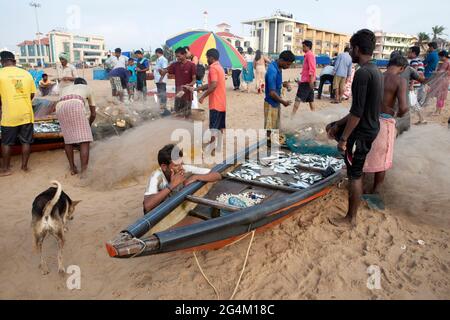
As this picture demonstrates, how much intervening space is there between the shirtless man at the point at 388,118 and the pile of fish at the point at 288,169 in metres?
0.65

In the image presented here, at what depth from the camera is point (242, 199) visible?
4027 millimetres

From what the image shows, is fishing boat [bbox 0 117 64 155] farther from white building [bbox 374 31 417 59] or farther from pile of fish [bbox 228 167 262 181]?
white building [bbox 374 31 417 59]

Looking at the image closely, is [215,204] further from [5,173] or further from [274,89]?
[5,173]

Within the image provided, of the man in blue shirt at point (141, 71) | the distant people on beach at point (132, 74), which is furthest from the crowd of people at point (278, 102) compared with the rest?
the distant people on beach at point (132, 74)

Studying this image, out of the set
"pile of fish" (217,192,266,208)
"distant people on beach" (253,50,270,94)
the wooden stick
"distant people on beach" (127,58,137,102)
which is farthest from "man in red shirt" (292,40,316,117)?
"distant people on beach" (127,58,137,102)

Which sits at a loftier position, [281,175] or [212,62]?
[212,62]

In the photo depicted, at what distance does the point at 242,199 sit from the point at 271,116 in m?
2.88

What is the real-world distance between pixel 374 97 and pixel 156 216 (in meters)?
2.70

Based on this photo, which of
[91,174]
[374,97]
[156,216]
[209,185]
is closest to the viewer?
[156,216]

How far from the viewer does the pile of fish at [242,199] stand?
3860 millimetres

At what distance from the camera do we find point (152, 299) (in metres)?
3.11

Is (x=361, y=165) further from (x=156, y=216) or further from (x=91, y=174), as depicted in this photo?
(x=91, y=174)

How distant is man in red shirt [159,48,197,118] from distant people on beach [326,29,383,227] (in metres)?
4.81
